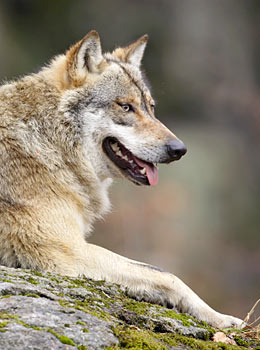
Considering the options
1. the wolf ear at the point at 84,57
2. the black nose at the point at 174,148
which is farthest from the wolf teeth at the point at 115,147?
the wolf ear at the point at 84,57

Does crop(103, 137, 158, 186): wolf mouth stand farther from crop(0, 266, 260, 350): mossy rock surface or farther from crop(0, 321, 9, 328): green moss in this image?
crop(0, 321, 9, 328): green moss

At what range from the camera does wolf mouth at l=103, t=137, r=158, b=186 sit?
17.0 feet

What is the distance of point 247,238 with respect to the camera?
13.9 m

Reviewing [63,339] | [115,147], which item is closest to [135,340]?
[63,339]

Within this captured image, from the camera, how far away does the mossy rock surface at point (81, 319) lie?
9.80 feet

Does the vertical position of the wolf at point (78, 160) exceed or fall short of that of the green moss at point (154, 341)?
it exceeds it

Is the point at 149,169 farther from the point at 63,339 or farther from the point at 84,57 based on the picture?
the point at 63,339

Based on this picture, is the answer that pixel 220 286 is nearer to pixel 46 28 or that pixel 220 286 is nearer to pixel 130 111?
pixel 46 28

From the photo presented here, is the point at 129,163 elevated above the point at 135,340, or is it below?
above

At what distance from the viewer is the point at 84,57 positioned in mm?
5246

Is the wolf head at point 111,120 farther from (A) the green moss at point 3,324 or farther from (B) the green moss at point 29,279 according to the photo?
(A) the green moss at point 3,324

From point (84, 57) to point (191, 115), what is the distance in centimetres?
930

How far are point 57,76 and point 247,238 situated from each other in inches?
376

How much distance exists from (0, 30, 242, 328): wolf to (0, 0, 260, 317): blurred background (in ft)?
25.4
